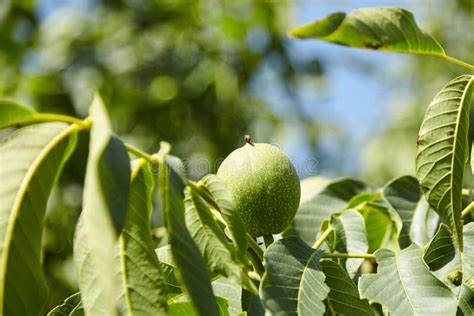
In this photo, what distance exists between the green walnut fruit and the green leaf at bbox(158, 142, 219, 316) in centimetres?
32

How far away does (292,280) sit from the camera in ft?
4.04

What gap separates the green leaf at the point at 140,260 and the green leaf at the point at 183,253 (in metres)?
0.06

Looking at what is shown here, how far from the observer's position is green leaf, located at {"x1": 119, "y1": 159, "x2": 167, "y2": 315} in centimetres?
108

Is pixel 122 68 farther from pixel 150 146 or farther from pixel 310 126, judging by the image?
pixel 310 126

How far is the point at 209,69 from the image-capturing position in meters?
5.31

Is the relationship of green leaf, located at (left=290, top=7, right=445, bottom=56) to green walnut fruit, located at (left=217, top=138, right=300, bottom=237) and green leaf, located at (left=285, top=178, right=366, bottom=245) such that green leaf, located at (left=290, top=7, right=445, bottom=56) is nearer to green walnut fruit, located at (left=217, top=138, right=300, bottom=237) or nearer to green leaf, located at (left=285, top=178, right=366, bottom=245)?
green walnut fruit, located at (left=217, top=138, right=300, bottom=237)

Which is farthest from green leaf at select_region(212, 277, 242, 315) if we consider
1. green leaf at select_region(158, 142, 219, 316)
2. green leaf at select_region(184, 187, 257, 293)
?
green leaf at select_region(158, 142, 219, 316)

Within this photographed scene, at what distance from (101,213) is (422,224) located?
3.33ft

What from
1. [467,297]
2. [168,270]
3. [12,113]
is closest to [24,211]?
[12,113]

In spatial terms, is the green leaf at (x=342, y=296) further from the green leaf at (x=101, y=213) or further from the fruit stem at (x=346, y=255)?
the green leaf at (x=101, y=213)

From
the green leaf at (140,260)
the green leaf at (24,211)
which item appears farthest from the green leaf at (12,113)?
the green leaf at (140,260)

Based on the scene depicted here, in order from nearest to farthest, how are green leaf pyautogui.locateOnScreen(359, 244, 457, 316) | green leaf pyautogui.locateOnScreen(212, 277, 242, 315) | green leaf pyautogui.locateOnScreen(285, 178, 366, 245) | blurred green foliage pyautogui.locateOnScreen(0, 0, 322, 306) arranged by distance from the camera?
green leaf pyautogui.locateOnScreen(359, 244, 457, 316)
green leaf pyautogui.locateOnScreen(212, 277, 242, 315)
green leaf pyautogui.locateOnScreen(285, 178, 366, 245)
blurred green foliage pyautogui.locateOnScreen(0, 0, 322, 306)

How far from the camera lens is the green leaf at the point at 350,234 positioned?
150 centimetres

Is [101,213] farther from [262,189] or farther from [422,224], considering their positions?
[422,224]
